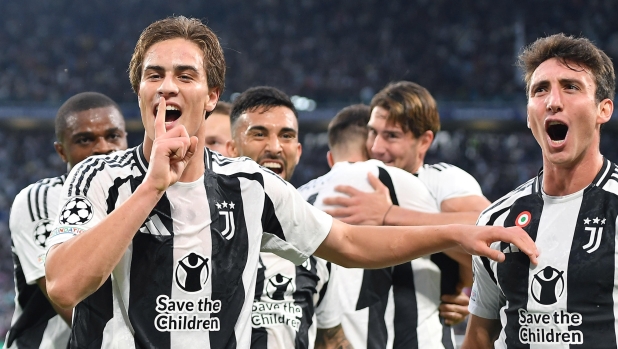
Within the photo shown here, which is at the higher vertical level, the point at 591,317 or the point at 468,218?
the point at 468,218

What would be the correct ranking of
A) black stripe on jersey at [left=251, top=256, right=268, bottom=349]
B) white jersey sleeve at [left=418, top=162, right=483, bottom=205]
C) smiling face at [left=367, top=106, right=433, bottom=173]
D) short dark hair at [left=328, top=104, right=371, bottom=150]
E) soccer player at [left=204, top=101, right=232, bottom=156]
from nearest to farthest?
black stripe on jersey at [left=251, top=256, right=268, bottom=349], white jersey sleeve at [left=418, top=162, right=483, bottom=205], smiling face at [left=367, top=106, right=433, bottom=173], short dark hair at [left=328, top=104, right=371, bottom=150], soccer player at [left=204, top=101, right=232, bottom=156]

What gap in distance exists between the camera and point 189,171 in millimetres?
2980

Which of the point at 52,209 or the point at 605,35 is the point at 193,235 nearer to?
the point at 52,209

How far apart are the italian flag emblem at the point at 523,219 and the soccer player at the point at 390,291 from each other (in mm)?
989

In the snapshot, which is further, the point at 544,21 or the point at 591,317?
the point at 544,21

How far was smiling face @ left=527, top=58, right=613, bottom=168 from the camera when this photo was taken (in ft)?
10.6

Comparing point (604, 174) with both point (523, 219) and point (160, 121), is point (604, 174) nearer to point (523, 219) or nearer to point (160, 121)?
point (523, 219)

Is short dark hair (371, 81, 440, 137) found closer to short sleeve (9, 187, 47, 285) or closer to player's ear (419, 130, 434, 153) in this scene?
player's ear (419, 130, 434, 153)

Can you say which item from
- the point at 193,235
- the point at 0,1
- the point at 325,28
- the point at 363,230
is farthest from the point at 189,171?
the point at 0,1

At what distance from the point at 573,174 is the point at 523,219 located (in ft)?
0.96

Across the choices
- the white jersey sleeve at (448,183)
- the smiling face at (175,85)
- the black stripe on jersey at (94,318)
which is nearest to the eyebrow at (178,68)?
the smiling face at (175,85)

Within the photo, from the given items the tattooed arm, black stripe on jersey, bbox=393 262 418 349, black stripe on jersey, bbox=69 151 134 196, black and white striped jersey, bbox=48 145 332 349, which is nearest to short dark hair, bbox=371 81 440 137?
black stripe on jersey, bbox=393 262 418 349

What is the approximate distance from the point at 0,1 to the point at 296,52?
1116cm

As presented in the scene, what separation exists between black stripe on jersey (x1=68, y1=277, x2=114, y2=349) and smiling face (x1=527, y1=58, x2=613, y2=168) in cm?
194
